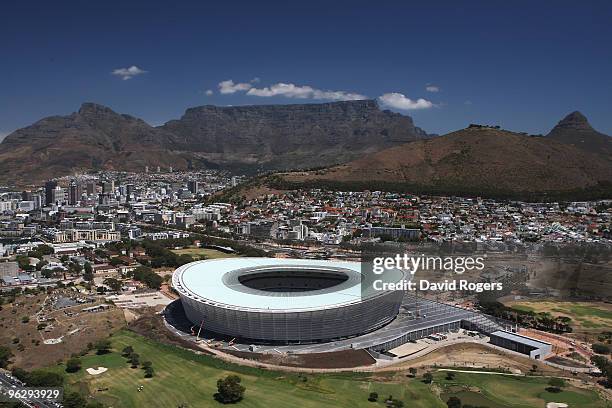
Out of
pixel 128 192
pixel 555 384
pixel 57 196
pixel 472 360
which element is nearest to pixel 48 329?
pixel 472 360


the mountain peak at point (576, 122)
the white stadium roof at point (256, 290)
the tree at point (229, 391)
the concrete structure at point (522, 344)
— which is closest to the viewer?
the tree at point (229, 391)

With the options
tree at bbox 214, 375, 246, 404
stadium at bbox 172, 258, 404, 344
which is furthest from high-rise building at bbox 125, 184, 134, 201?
tree at bbox 214, 375, 246, 404

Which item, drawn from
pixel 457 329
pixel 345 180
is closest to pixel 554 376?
pixel 457 329

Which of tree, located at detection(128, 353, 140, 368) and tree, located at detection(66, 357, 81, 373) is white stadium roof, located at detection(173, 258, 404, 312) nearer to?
tree, located at detection(128, 353, 140, 368)

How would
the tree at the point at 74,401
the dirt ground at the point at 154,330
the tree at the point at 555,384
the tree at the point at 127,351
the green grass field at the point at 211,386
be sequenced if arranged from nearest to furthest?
the tree at the point at 74,401 < the green grass field at the point at 211,386 < the tree at the point at 555,384 < the tree at the point at 127,351 < the dirt ground at the point at 154,330

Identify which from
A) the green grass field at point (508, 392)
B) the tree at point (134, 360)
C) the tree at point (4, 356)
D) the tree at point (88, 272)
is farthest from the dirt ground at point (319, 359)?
the tree at point (88, 272)

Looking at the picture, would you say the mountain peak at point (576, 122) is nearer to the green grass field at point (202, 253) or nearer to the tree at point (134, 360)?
the green grass field at point (202, 253)

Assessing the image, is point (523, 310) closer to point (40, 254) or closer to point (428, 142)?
point (40, 254)

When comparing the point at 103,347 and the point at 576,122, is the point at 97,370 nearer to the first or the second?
the point at 103,347
